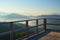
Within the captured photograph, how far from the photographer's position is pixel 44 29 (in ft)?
33.0

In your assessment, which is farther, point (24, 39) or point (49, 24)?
point (49, 24)

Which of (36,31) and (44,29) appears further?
(44,29)

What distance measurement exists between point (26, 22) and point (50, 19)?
11.2ft

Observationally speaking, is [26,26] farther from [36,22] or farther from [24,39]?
[36,22]

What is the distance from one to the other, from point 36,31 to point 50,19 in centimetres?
178

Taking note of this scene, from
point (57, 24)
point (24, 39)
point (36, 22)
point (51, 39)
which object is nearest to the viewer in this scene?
point (51, 39)

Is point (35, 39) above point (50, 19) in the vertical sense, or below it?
below

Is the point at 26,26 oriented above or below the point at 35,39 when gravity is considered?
above

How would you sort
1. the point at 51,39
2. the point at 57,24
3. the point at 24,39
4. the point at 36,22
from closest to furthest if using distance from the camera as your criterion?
the point at 51,39 < the point at 24,39 < the point at 36,22 < the point at 57,24

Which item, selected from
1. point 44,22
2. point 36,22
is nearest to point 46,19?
point 44,22

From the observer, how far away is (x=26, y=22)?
268 inches

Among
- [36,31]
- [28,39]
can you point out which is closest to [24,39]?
[28,39]

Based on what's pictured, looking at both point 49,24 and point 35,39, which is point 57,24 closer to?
point 49,24

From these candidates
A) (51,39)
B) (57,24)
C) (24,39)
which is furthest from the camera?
(57,24)
